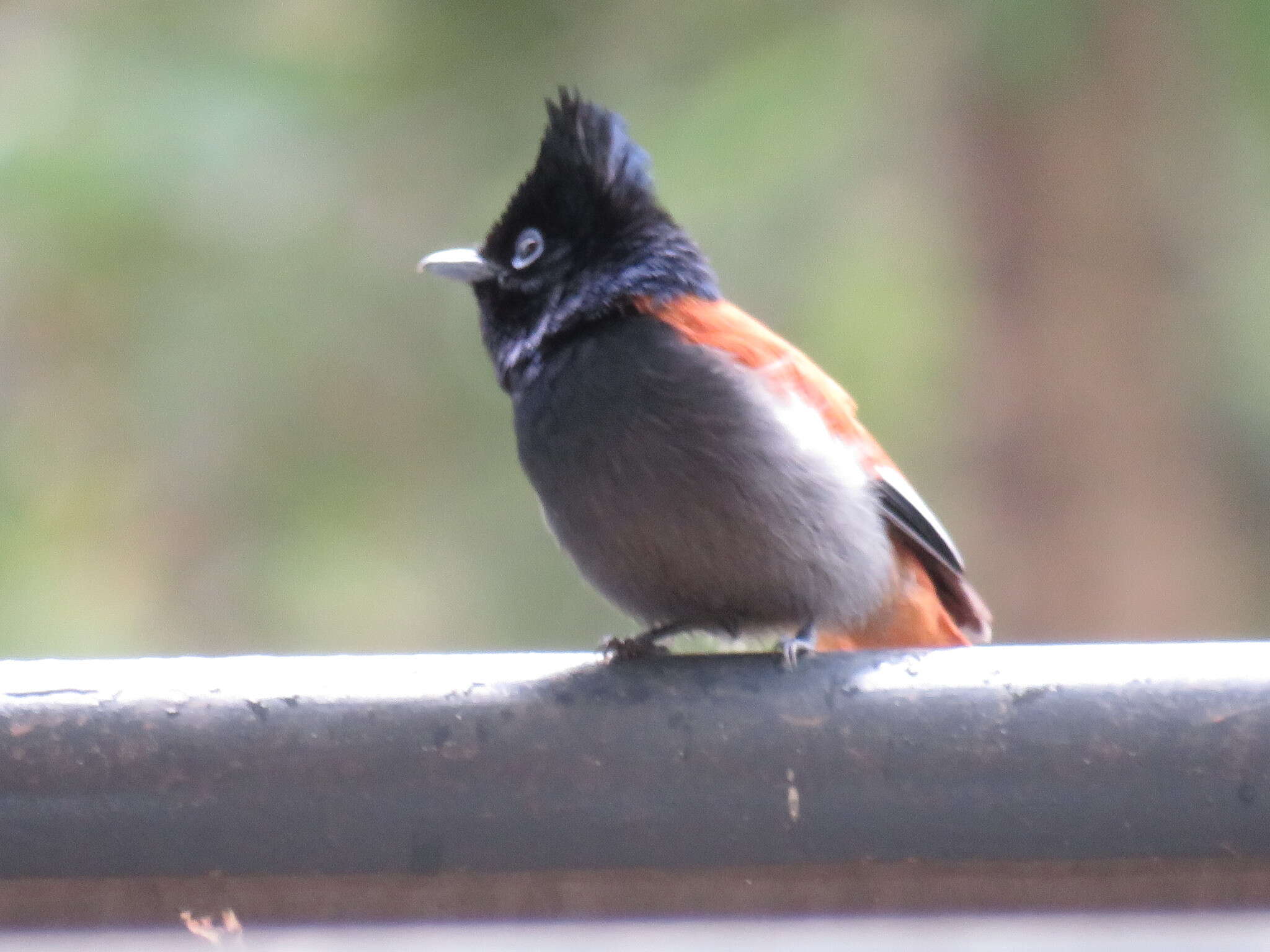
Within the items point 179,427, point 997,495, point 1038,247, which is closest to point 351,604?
point 179,427

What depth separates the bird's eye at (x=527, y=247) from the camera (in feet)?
11.2

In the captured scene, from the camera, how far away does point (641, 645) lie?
2.88m

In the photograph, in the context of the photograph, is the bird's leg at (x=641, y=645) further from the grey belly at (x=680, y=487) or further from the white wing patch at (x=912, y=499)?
the white wing patch at (x=912, y=499)

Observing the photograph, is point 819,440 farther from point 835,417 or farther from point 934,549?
point 934,549

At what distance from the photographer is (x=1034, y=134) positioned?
553cm

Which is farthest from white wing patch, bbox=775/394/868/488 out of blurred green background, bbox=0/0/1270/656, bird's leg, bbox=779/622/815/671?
blurred green background, bbox=0/0/1270/656

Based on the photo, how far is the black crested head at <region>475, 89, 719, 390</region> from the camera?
330cm

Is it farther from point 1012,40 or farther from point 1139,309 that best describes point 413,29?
point 1139,309

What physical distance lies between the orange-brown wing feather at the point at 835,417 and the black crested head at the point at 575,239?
13 centimetres

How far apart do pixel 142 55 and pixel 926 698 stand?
4.12m

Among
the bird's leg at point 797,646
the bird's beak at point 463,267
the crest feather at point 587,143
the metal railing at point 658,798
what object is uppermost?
the crest feather at point 587,143

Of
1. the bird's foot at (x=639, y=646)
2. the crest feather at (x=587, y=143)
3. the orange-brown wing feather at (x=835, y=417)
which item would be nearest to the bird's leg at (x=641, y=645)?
the bird's foot at (x=639, y=646)

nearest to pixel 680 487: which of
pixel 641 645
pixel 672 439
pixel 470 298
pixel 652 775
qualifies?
pixel 672 439

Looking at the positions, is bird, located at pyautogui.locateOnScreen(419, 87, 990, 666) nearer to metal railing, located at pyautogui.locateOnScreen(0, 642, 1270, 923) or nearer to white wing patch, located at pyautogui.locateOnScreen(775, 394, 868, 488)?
white wing patch, located at pyautogui.locateOnScreen(775, 394, 868, 488)
